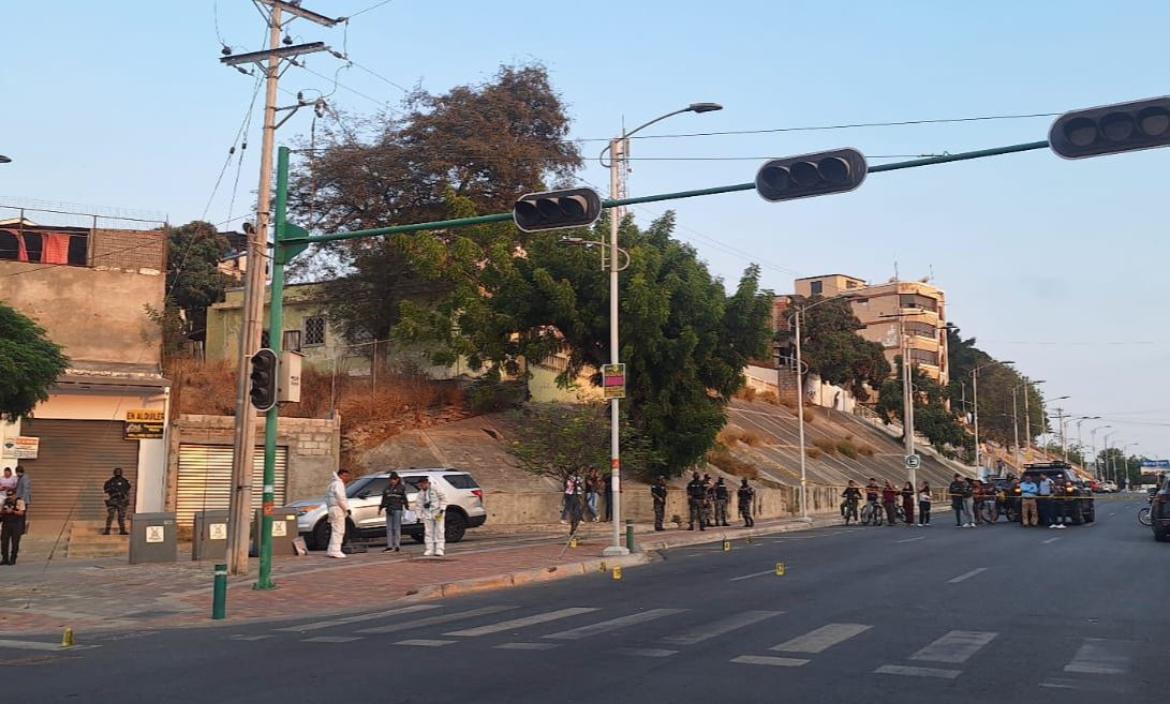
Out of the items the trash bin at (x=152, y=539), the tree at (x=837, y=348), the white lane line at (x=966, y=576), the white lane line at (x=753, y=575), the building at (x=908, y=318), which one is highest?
the building at (x=908, y=318)

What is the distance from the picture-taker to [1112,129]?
11.7 meters

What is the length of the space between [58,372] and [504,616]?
37.5 feet

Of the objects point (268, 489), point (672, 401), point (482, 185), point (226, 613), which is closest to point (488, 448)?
point (672, 401)

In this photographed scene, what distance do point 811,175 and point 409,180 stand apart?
29.0m

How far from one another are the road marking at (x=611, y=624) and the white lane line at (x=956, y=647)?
130 inches

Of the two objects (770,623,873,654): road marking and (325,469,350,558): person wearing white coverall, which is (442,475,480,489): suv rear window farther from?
(770,623,873,654): road marking

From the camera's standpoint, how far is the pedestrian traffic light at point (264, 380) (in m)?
16.7

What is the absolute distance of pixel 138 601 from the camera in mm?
15492

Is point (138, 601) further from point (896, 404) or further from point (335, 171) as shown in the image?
point (896, 404)

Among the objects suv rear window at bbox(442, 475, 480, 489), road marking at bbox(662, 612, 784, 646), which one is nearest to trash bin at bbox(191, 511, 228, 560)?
suv rear window at bbox(442, 475, 480, 489)

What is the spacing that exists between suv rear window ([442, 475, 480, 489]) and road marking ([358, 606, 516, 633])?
1270 cm

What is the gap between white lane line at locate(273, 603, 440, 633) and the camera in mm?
12562

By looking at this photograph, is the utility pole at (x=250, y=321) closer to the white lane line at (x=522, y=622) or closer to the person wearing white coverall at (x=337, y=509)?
the person wearing white coverall at (x=337, y=509)

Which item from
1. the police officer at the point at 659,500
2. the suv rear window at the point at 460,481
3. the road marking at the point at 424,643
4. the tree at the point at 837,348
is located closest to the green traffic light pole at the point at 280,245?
the road marking at the point at 424,643
